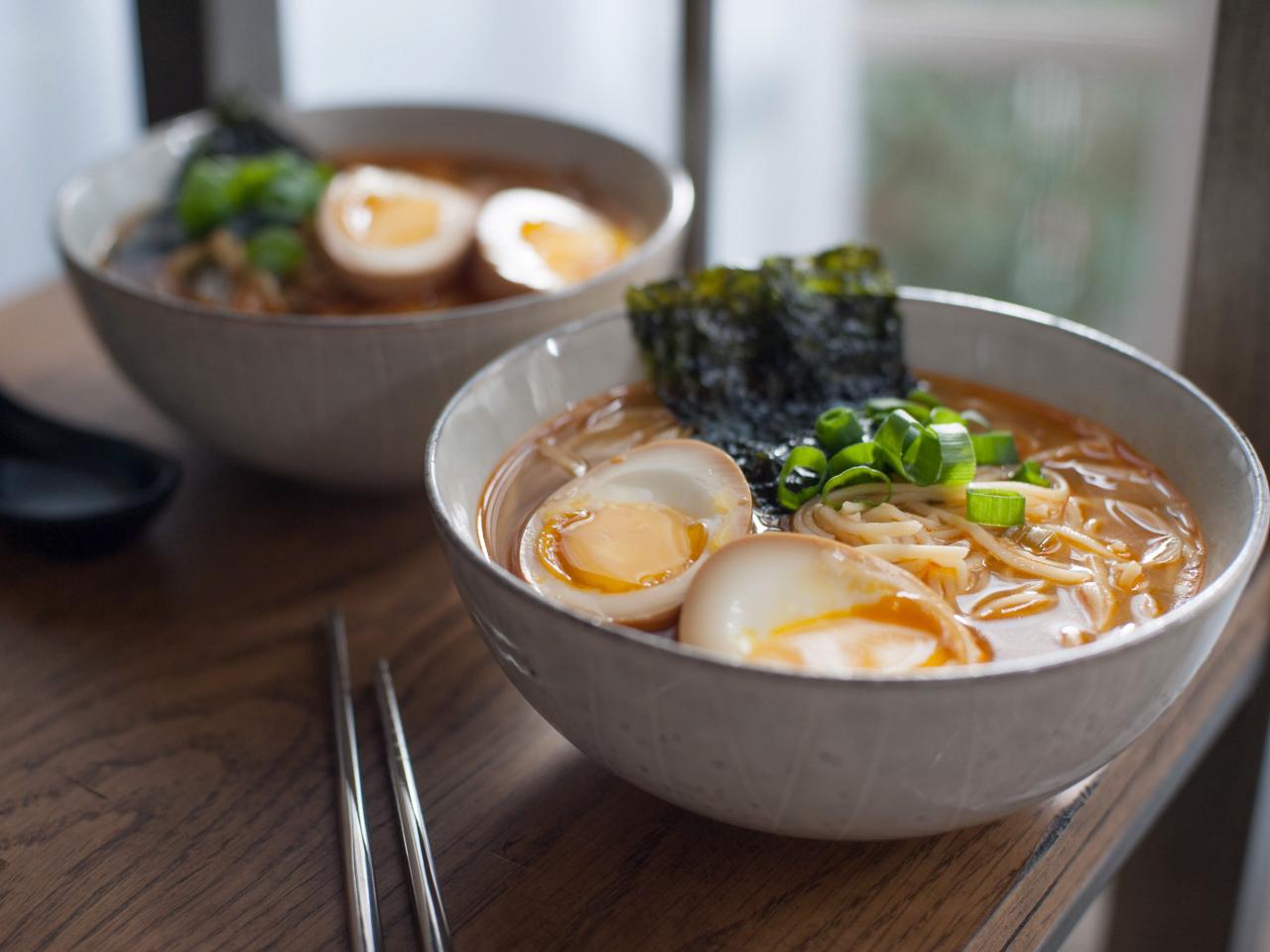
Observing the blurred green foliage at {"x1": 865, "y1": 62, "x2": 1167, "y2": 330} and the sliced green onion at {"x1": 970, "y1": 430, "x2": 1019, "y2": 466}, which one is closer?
the sliced green onion at {"x1": 970, "y1": 430, "x2": 1019, "y2": 466}

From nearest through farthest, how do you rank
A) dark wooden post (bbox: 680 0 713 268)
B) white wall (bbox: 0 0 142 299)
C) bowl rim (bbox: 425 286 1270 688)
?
bowl rim (bbox: 425 286 1270 688) < dark wooden post (bbox: 680 0 713 268) < white wall (bbox: 0 0 142 299)

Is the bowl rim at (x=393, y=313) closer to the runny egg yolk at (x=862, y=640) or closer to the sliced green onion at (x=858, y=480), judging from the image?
the sliced green onion at (x=858, y=480)

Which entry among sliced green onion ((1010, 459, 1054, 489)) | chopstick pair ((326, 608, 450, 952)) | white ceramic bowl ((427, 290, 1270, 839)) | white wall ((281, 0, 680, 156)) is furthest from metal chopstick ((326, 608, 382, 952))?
white wall ((281, 0, 680, 156))

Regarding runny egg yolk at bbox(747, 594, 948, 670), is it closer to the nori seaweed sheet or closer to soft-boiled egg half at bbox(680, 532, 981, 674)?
soft-boiled egg half at bbox(680, 532, 981, 674)

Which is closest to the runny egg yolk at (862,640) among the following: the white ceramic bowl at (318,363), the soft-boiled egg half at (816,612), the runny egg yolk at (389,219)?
the soft-boiled egg half at (816,612)

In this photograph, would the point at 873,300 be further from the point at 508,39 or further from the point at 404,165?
the point at 508,39

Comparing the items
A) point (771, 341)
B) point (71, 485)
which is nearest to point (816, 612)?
point (771, 341)
